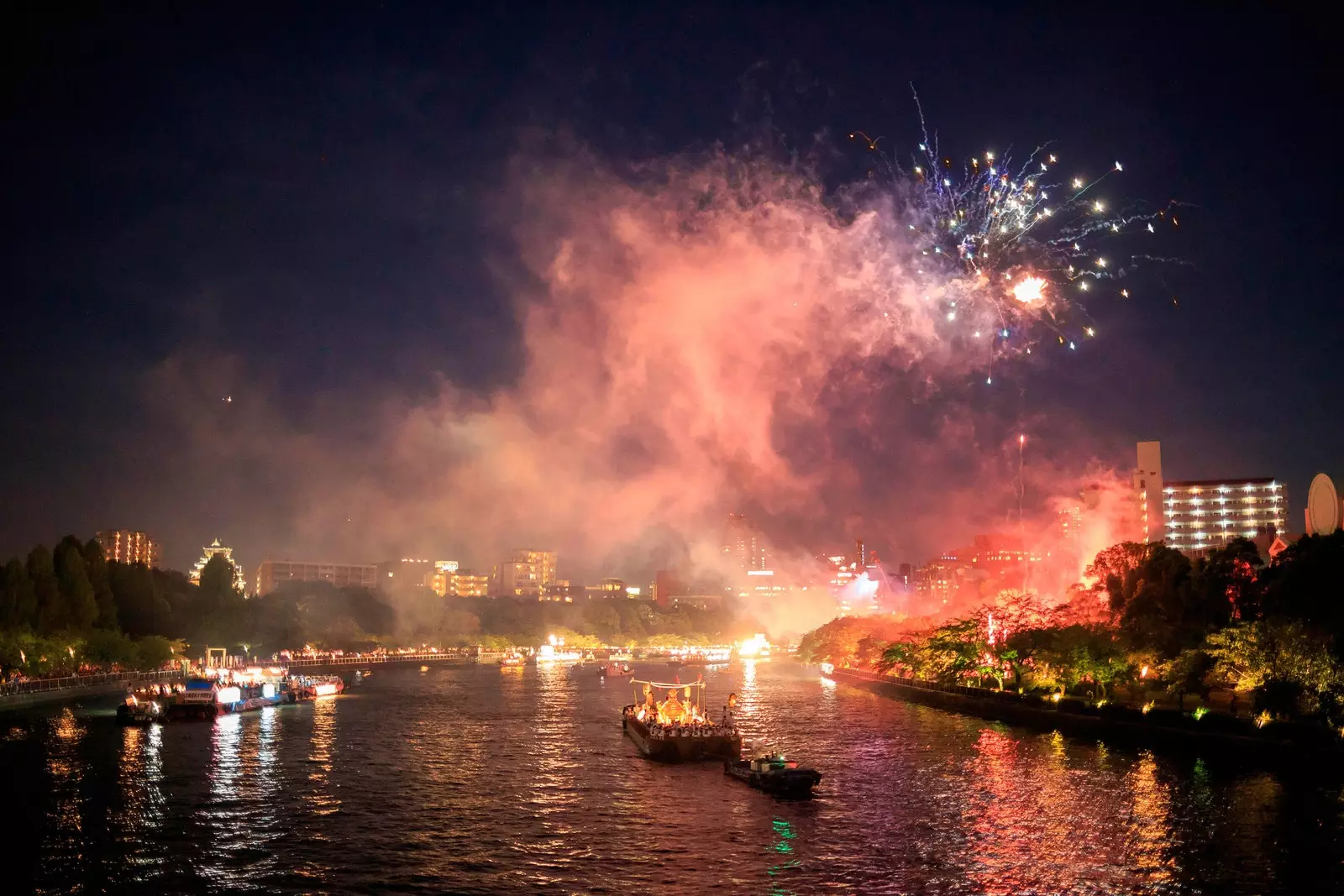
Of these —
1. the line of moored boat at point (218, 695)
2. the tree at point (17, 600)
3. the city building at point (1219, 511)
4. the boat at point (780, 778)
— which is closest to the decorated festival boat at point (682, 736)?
the boat at point (780, 778)

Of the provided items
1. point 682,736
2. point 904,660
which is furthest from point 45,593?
point 904,660

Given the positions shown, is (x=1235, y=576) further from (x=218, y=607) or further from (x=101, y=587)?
(x=218, y=607)

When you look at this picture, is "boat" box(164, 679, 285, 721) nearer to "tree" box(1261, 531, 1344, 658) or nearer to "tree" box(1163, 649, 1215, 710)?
"tree" box(1163, 649, 1215, 710)

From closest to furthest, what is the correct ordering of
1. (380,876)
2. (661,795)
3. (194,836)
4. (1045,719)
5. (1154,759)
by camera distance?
(380,876)
(194,836)
(661,795)
(1154,759)
(1045,719)

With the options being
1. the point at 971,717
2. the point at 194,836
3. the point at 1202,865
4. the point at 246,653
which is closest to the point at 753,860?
the point at 1202,865

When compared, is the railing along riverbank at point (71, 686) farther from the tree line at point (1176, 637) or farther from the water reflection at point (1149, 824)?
the water reflection at point (1149, 824)

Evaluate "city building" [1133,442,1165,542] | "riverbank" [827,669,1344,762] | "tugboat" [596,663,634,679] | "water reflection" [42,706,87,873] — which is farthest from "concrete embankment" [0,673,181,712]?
"city building" [1133,442,1165,542]

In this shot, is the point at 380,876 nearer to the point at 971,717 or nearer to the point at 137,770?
the point at 137,770
